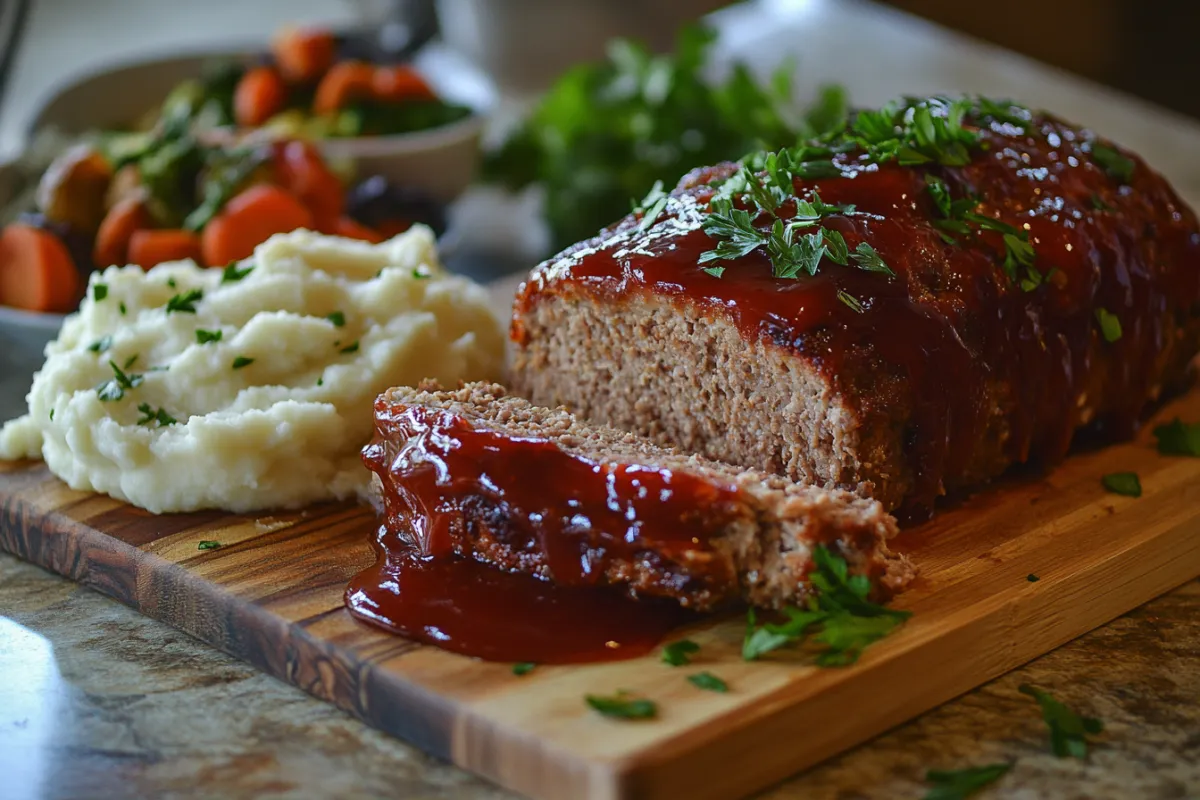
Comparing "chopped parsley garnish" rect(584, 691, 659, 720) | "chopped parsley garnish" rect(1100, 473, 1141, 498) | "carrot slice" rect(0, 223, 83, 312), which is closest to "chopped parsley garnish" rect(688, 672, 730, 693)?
"chopped parsley garnish" rect(584, 691, 659, 720)

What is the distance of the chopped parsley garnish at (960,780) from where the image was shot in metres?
3.46

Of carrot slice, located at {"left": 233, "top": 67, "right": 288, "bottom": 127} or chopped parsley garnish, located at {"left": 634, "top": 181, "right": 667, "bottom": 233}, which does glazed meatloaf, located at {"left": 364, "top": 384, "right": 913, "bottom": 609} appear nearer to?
chopped parsley garnish, located at {"left": 634, "top": 181, "right": 667, "bottom": 233}

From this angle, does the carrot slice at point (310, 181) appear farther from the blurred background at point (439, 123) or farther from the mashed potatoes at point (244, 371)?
the mashed potatoes at point (244, 371)

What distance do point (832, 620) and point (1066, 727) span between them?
26.5 inches

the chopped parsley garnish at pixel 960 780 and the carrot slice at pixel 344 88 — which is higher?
the carrot slice at pixel 344 88

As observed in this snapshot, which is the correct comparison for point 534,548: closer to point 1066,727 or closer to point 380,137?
point 1066,727

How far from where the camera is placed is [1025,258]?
4738mm

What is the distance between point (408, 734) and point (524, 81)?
817 cm

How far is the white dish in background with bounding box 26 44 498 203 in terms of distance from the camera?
7715 millimetres

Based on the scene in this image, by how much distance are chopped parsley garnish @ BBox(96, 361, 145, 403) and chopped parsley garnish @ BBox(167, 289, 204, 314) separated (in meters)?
0.34

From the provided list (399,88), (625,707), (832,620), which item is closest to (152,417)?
(625,707)

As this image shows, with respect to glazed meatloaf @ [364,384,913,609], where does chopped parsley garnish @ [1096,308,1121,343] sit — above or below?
above

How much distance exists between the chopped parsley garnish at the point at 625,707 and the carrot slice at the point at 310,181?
4183mm

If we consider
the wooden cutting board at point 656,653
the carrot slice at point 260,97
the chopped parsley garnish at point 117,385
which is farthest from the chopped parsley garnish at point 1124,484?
the carrot slice at point 260,97
